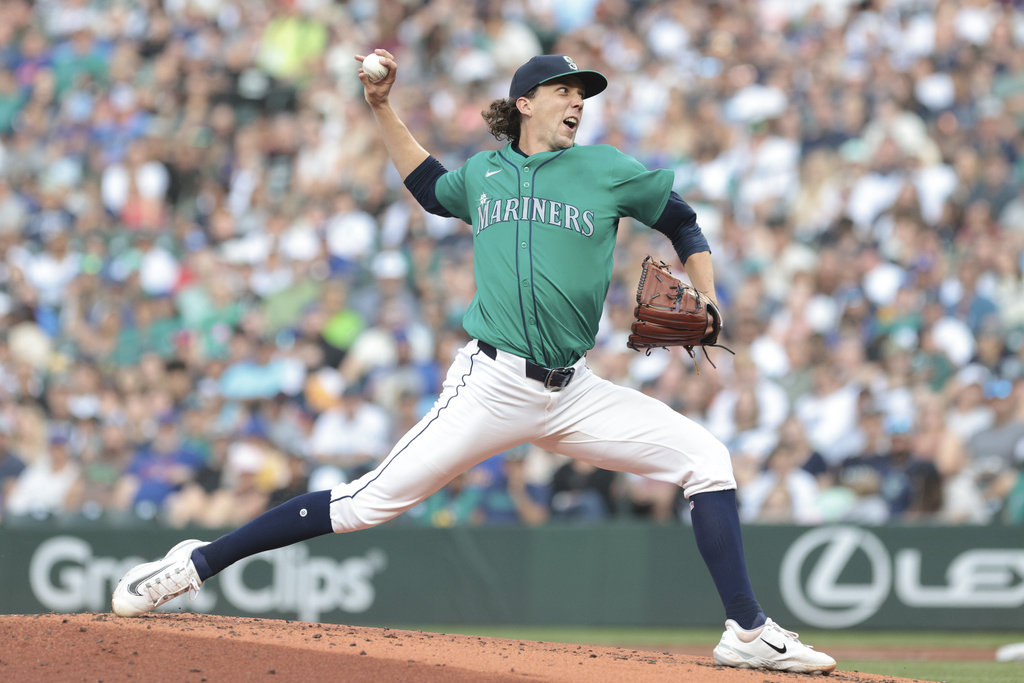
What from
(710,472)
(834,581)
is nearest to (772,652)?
(710,472)

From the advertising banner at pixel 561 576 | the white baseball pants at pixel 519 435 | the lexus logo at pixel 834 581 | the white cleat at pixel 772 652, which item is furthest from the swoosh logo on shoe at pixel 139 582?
the lexus logo at pixel 834 581

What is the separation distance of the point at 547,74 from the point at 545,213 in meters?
0.49

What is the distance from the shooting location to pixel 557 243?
4.10 meters

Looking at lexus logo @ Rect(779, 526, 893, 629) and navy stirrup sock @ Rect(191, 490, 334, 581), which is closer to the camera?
navy stirrup sock @ Rect(191, 490, 334, 581)

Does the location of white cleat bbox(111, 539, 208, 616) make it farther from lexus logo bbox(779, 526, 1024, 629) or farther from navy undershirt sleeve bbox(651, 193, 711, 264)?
lexus logo bbox(779, 526, 1024, 629)

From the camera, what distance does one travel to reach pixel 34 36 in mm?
14617

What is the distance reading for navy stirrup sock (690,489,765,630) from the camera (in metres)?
4.13

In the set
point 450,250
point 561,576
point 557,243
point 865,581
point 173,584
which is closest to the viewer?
point 557,243

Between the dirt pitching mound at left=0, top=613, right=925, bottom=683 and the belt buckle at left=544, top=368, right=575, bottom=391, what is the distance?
94cm

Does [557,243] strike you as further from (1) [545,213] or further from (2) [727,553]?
(2) [727,553]

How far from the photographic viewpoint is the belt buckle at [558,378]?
13.4ft

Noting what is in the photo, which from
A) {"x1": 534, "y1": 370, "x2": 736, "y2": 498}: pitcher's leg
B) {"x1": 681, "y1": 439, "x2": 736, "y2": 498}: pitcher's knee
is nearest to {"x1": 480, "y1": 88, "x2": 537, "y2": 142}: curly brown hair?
{"x1": 534, "y1": 370, "x2": 736, "y2": 498}: pitcher's leg

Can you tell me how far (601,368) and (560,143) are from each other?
551 cm

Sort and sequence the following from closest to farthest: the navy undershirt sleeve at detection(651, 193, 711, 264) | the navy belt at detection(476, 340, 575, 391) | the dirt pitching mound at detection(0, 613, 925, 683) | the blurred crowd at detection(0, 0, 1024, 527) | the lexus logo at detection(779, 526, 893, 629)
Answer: the dirt pitching mound at detection(0, 613, 925, 683) < the navy belt at detection(476, 340, 575, 391) < the navy undershirt sleeve at detection(651, 193, 711, 264) < the lexus logo at detection(779, 526, 893, 629) < the blurred crowd at detection(0, 0, 1024, 527)
